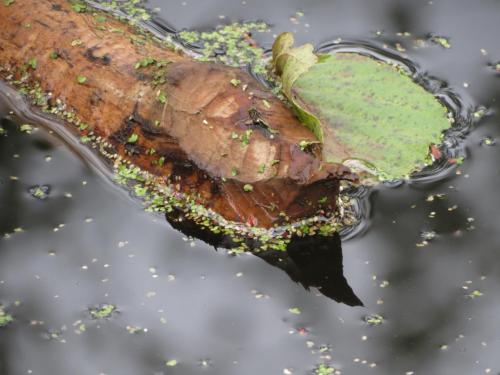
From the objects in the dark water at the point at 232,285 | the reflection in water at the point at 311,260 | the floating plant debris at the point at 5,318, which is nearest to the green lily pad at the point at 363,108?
the dark water at the point at 232,285

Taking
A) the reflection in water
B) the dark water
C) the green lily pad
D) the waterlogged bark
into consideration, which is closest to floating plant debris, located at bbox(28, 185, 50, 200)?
the dark water

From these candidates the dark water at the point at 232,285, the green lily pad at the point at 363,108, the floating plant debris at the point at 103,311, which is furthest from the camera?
the green lily pad at the point at 363,108

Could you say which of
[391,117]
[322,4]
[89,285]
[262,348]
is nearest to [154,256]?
[89,285]

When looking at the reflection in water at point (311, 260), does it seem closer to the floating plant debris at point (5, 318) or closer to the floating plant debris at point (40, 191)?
the floating plant debris at point (40, 191)

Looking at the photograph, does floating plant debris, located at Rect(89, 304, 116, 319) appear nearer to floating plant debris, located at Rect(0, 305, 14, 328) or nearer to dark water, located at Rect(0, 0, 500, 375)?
dark water, located at Rect(0, 0, 500, 375)

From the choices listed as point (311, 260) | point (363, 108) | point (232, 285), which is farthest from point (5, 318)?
point (363, 108)
